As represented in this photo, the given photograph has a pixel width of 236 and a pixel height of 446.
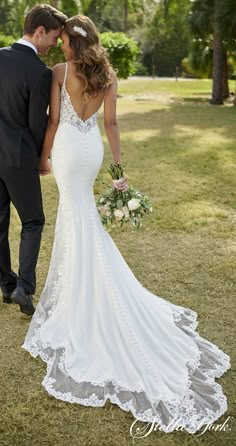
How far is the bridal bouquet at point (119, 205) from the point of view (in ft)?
12.7

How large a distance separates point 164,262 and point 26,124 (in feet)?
7.80

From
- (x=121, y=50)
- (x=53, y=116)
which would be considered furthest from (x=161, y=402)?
(x=121, y=50)

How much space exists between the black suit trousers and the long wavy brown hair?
0.88 meters

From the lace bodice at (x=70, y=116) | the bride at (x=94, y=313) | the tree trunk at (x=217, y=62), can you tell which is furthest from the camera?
the tree trunk at (x=217, y=62)

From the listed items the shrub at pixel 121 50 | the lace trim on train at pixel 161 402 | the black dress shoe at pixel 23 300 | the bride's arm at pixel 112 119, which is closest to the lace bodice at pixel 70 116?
the bride's arm at pixel 112 119

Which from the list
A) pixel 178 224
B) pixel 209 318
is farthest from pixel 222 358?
pixel 178 224

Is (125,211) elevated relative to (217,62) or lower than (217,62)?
elevated

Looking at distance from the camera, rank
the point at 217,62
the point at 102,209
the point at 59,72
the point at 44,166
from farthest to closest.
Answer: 1. the point at 217,62
2. the point at 44,166
3. the point at 102,209
4. the point at 59,72

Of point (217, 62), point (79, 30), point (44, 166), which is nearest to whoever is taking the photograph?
point (79, 30)

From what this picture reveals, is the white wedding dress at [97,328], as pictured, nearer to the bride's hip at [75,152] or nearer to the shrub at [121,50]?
the bride's hip at [75,152]

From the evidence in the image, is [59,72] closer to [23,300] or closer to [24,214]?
[24,214]

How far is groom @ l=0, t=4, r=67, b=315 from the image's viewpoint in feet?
12.4

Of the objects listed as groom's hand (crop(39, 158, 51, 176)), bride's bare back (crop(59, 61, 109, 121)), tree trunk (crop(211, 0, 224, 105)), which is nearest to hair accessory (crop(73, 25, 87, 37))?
bride's bare back (crop(59, 61, 109, 121))

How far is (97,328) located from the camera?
374 centimetres
